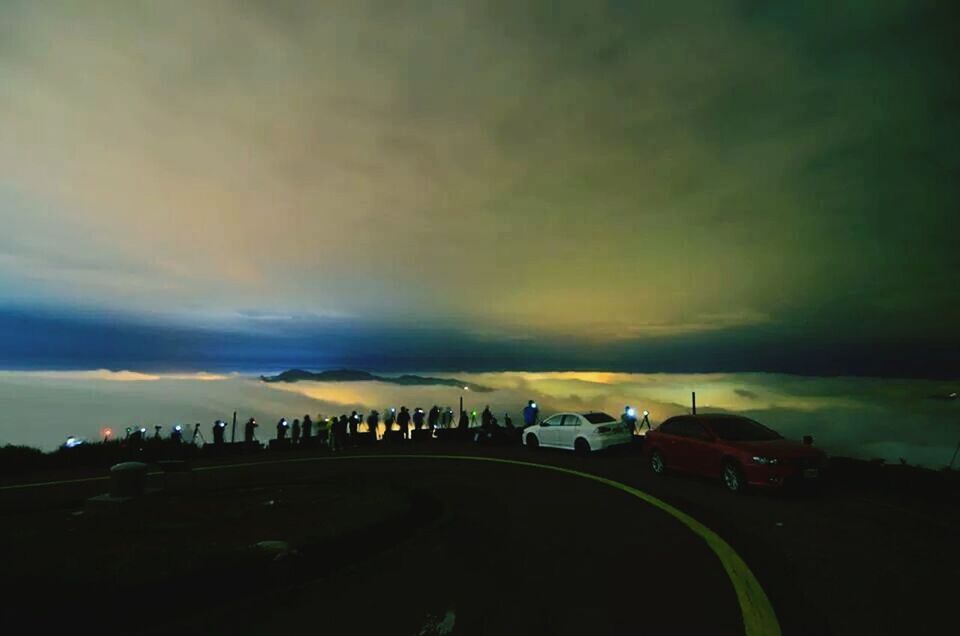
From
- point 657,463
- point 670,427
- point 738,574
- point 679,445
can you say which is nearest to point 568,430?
point 657,463

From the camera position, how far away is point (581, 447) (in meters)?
20.3

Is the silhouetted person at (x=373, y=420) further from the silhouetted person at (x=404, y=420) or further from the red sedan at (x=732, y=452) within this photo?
the red sedan at (x=732, y=452)

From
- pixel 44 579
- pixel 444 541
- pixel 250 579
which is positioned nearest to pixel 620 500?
pixel 444 541

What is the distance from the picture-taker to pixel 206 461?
21953 mm

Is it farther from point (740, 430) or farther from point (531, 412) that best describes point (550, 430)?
point (740, 430)

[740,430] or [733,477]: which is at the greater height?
[740,430]

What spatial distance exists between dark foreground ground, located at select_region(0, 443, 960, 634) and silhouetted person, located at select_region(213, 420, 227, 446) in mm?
14061

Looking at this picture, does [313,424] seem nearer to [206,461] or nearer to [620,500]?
[206,461]

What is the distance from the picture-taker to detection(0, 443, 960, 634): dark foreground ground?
16.5 ft

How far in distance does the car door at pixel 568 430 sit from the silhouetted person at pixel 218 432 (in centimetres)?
1540

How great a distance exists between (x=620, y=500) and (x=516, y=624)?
6642mm

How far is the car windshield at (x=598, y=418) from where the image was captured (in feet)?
66.3

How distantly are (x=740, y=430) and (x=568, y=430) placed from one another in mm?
8633

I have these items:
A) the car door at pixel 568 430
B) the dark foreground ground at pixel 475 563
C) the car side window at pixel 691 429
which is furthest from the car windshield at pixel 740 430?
the car door at pixel 568 430
